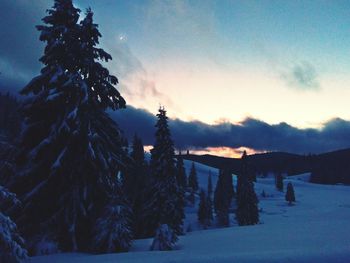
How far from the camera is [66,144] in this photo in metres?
15.4

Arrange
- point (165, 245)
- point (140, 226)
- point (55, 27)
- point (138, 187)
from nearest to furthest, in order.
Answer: point (55, 27), point (165, 245), point (140, 226), point (138, 187)

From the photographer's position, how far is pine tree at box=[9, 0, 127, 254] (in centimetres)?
1501

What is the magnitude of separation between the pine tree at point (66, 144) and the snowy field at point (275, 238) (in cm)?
242

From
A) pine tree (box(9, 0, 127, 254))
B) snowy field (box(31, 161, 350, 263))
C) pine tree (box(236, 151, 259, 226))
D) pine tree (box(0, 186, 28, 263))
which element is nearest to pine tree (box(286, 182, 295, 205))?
snowy field (box(31, 161, 350, 263))

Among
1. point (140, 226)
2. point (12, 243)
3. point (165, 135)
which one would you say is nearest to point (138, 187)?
point (140, 226)

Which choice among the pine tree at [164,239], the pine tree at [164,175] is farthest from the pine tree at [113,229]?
the pine tree at [164,175]

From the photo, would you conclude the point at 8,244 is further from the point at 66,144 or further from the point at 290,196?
the point at 290,196

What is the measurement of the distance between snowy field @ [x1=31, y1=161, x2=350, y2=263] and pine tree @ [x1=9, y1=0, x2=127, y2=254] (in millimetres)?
2423

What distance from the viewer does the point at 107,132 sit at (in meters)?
17.1

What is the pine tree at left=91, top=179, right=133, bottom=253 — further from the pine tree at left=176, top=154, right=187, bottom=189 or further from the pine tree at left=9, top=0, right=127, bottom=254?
the pine tree at left=176, top=154, right=187, bottom=189

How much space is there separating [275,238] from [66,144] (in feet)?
39.0

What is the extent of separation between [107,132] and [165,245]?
8142 mm

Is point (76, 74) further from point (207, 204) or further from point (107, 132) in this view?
point (207, 204)

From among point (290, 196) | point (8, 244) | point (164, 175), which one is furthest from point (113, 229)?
point (290, 196)
